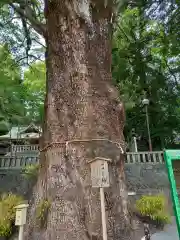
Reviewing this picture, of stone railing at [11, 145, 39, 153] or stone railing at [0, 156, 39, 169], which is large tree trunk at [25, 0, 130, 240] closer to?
stone railing at [0, 156, 39, 169]

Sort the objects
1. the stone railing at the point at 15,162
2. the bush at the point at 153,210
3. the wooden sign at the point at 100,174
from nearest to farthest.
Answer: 1. the wooden sign at the point at 100,174
2. the bush at the point at 153,210
3. the stone railing at the point at 15,162

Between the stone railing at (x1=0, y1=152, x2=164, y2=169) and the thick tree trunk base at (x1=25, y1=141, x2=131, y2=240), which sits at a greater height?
the stone railing at (x1=0, y1=152, x2=164, y2=169)

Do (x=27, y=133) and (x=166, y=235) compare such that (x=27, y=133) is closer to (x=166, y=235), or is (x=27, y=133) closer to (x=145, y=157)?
(x=145, y=157)

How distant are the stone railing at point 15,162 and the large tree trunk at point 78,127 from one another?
495 centimetres

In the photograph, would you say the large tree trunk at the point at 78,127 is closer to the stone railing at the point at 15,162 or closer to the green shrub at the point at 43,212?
the green shrub at the point at 43,212

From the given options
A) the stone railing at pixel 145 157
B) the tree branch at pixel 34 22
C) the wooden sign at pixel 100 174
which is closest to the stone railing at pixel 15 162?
the stone railing at pixel 145 157

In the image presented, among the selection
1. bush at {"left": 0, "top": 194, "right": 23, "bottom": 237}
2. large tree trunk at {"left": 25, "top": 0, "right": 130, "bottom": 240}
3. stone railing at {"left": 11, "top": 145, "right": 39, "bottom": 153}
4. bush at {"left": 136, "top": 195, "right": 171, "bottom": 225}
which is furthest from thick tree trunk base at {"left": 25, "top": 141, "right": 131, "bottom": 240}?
stone railing at {"left": 11, "top": 145, "right": 39, "bottom": 153}

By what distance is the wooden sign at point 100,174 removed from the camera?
2080 millimetres

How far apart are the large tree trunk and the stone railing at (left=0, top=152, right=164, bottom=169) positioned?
4.89 meters

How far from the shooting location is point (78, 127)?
2719mm

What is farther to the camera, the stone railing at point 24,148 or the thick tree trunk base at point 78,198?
the stone railing at point 24,148

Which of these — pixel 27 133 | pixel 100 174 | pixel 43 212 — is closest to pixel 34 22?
pixel 100 174

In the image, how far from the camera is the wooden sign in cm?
208

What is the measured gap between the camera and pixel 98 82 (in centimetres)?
300
